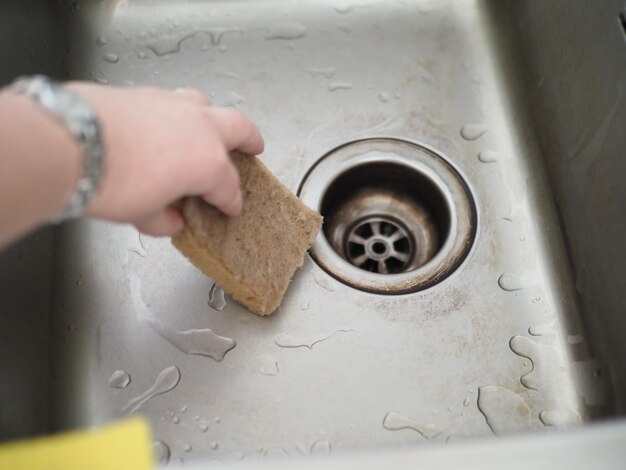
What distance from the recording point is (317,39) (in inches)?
33.0

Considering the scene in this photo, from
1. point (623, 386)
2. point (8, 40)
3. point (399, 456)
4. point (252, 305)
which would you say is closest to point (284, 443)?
point (252, 305)

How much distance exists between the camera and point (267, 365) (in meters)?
0.65

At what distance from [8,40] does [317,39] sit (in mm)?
401

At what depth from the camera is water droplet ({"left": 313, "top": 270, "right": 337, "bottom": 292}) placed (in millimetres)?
689

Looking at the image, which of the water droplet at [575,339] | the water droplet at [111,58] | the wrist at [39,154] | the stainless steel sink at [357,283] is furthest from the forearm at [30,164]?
the water droplet at [575,339]

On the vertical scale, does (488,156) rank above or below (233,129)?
below

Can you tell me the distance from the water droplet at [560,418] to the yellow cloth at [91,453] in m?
0.44

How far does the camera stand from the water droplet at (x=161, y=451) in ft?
1.94

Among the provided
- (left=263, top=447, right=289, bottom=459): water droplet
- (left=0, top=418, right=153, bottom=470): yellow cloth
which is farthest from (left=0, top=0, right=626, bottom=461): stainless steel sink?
(left=0, top=418, right=153, bottom=470): yellow cloth

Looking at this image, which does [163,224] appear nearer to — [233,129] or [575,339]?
[233,129]

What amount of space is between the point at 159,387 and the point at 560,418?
437mm

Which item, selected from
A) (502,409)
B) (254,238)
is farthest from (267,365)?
(502,409)

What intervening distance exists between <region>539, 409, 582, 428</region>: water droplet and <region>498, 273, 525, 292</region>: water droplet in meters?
0.14

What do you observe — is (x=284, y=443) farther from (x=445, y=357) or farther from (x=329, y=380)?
(x=445, y=357)
